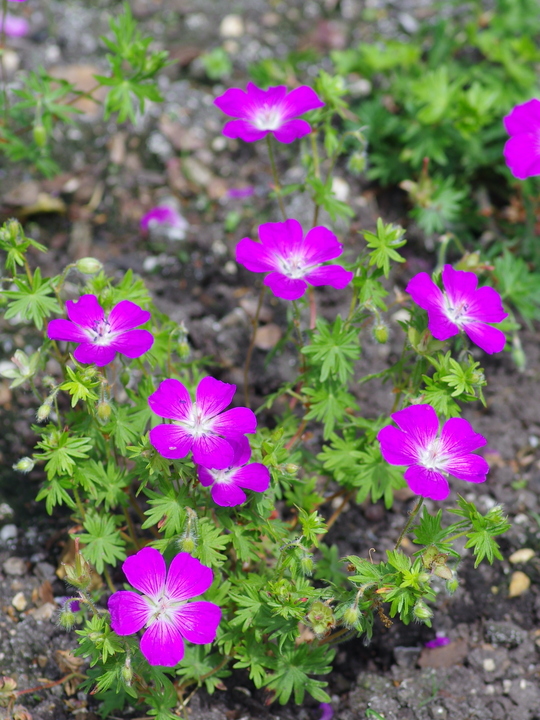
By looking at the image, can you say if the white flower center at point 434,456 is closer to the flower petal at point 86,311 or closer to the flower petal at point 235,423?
the flower petal at point 235,423

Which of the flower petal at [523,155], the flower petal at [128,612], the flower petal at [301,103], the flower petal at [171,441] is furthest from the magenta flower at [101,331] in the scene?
the flower petal at [523,155]

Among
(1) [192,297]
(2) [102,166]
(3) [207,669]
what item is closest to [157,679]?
(3) [207,669]

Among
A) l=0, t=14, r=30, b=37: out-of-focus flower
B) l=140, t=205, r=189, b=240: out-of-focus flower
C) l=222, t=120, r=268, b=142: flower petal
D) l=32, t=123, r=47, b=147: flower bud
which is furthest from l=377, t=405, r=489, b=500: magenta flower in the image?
l=0, t=14, r=30, b=37: out-of-focus flower

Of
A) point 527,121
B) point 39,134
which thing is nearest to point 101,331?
point 39,134

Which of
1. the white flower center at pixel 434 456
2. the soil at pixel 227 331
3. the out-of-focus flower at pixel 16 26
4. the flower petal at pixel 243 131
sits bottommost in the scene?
the soil at pixel 227 331

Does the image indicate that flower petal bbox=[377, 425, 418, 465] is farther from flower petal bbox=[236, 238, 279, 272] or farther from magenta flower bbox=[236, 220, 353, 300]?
flower petal bbox=[236, 238, 279, 272]

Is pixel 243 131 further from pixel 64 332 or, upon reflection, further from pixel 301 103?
pixel 64 332

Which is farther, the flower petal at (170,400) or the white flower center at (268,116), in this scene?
the white flower center at (268,116)

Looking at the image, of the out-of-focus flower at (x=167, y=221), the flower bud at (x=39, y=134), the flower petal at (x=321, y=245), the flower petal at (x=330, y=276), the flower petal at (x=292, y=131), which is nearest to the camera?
the flower petal at (x=330, y=276)
